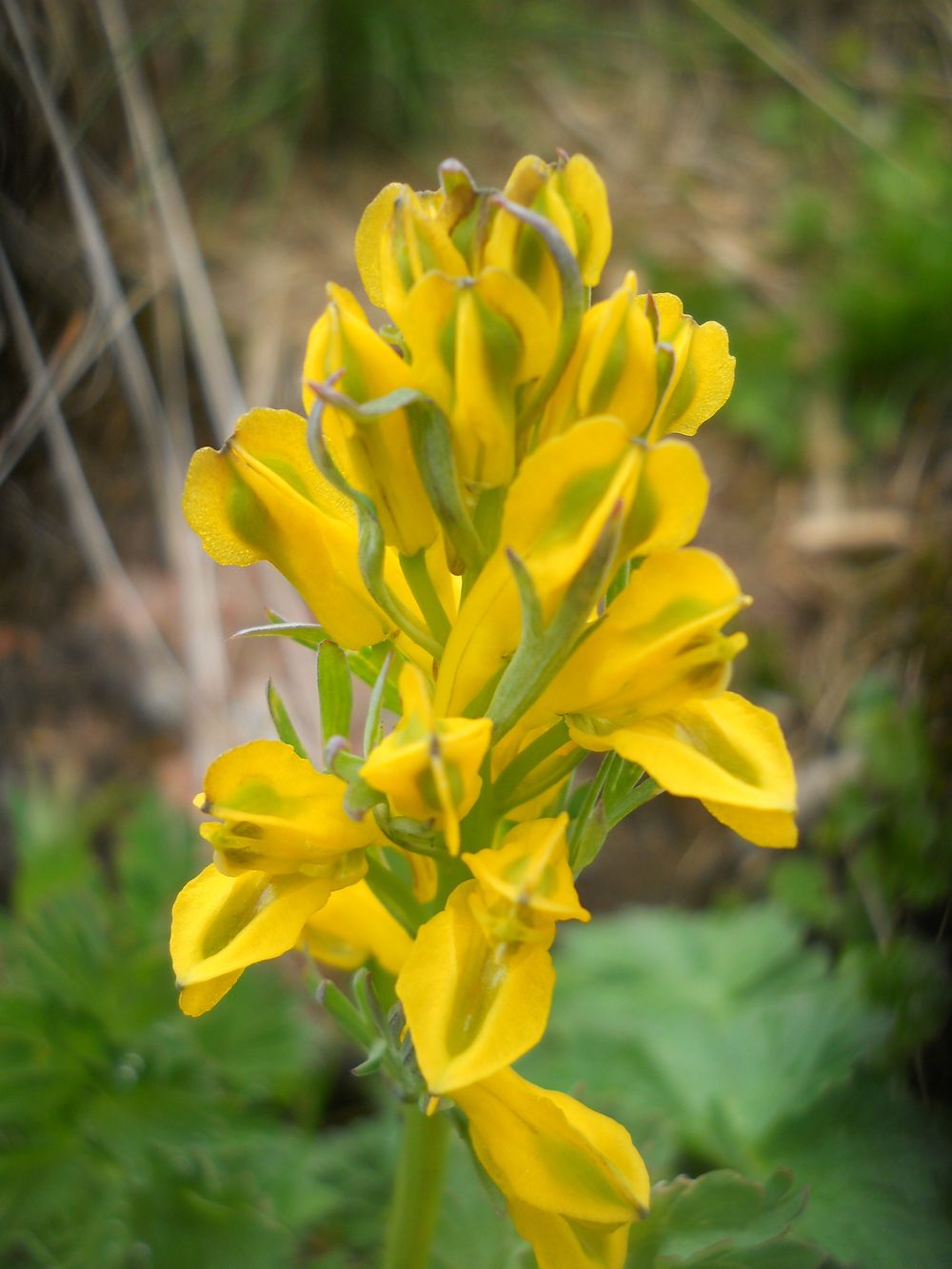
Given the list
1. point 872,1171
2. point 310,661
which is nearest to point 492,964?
point 872,1171

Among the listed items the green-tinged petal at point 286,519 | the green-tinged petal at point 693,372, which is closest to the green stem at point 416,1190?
the green-tinged petal at point 286,519

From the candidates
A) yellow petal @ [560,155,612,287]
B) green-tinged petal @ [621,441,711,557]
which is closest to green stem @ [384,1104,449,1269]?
green-tinged petal @ [621,441,711,557]

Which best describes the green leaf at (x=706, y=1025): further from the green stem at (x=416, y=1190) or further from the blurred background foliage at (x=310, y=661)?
the green stem at (x=416, y=1190)

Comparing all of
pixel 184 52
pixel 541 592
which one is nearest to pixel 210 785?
pixel 541 592

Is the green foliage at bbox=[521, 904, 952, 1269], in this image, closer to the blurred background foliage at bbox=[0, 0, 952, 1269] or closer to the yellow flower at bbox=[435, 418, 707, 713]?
the blurred background foliage at bbox=[0, 0, 952, 1269]

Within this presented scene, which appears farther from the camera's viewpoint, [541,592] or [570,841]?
[570,841]

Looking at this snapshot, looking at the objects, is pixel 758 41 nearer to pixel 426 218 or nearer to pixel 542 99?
pixel 542 99
